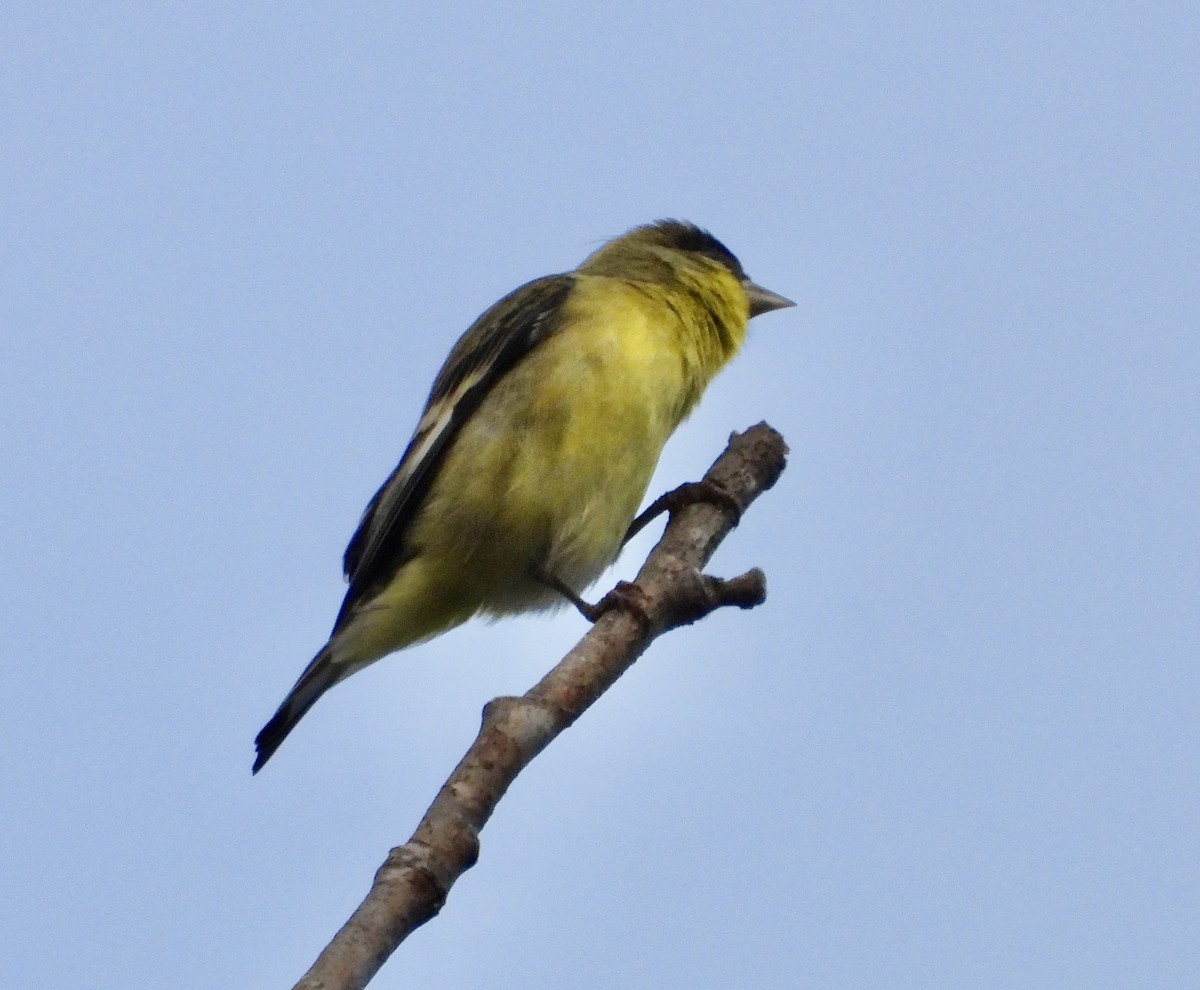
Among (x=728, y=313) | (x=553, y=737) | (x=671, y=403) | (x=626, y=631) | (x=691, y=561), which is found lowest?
(x=553, y=737)

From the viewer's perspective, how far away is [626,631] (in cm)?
387

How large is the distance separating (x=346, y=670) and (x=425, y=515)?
0.77 m

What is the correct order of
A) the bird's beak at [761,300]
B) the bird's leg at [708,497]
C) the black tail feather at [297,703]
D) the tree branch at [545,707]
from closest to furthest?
the tree branch at [545,707] < the bird's leg at [708,497] < the black tail feather at [297,703] < the bird's beak at [761,300]

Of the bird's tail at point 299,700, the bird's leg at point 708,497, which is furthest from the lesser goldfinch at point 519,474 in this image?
the bird's leg at point 708,497

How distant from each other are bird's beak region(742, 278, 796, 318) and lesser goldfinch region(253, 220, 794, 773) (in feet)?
2.78

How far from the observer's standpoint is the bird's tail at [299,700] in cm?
586

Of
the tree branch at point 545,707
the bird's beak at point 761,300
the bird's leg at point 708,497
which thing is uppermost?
the bird's beak at point 761,300

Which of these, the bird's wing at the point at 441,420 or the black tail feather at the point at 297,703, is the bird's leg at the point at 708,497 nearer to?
the bird's wing at the point at 441,420

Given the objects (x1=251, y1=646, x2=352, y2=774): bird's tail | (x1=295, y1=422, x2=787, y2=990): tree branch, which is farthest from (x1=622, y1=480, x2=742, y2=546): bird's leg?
(x1=251, y1=646, x2=352, y2=774): bird's tail

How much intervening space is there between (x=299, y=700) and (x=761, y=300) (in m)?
3.09

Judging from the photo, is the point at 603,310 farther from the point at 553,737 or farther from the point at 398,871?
the point at 398,871

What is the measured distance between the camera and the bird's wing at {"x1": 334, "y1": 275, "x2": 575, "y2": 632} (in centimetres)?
616

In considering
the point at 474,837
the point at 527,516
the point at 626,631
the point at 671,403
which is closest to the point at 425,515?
the point at 527,516

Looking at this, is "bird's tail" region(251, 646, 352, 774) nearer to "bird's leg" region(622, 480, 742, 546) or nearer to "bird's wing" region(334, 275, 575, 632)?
"bird's wing" region(334, 275, 575, 632)
